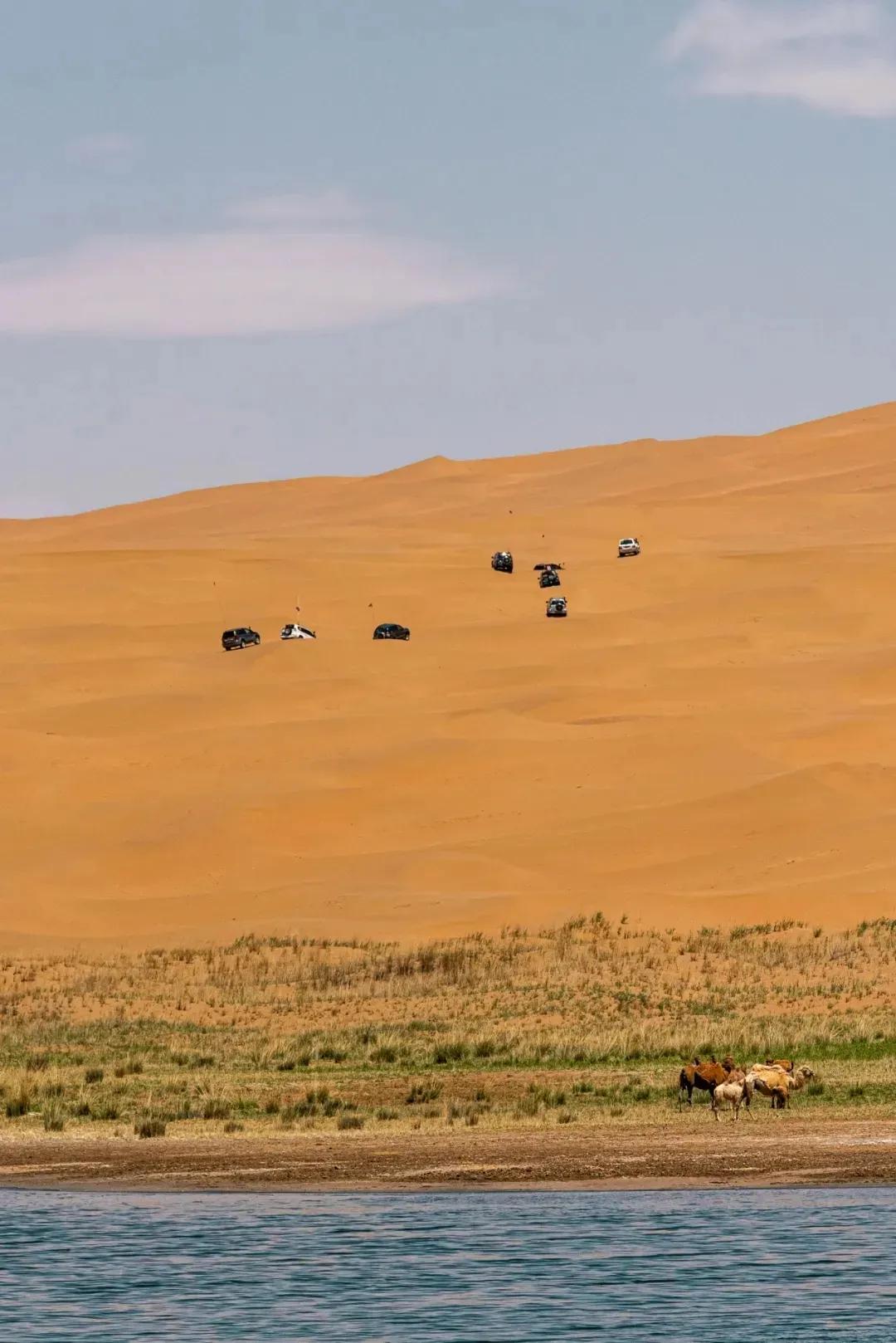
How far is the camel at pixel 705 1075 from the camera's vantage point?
25250 mm

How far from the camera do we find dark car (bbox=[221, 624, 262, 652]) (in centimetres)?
8906

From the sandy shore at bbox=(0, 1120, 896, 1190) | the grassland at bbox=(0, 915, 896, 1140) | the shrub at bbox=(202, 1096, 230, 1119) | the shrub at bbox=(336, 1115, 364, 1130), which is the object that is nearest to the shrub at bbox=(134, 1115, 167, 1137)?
the grassland at bbox=(0, 915, 896, 1140)

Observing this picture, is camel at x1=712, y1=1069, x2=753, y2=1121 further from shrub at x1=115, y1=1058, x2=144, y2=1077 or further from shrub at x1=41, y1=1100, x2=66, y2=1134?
shrub at x1=115, y1=1058, x2=144, y2=1077

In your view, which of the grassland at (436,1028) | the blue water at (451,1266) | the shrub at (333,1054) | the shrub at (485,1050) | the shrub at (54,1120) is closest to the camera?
the blue water at (451,1266)

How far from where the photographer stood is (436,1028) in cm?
3441

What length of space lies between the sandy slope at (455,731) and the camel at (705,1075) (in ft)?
63.8

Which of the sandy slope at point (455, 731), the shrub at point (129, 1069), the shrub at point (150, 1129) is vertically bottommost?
the shrub at point (150, 1129)

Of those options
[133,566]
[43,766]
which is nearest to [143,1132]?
[43,766]

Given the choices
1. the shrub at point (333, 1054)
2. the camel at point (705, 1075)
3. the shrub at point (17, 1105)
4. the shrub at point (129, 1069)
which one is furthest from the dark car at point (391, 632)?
Result: the camel at point (705, 1075)

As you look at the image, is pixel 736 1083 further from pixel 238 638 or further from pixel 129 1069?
pixel 238 638

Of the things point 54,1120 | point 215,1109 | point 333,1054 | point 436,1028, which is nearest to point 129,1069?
point 333,1054

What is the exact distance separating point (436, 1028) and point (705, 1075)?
31.2ft

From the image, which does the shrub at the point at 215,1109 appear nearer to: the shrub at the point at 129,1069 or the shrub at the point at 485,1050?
the shrub at the point at 129,1069

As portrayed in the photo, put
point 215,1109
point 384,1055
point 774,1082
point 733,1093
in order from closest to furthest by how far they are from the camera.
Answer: point 733,1093 → point 774,1082 → point 215,1109 → point 384,1055
